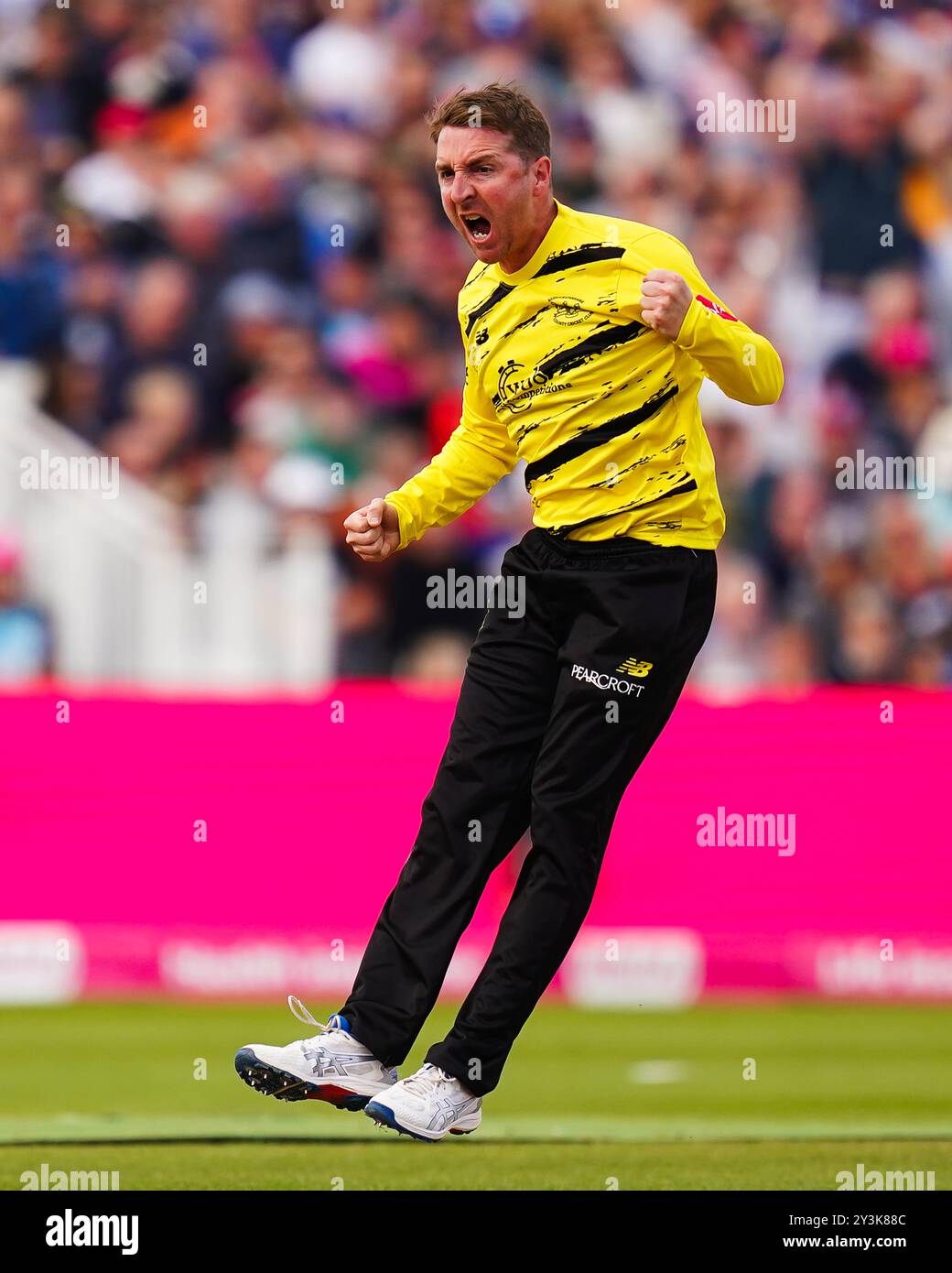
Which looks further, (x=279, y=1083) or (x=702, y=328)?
(x=279, y=1083)

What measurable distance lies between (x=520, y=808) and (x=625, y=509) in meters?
0.85

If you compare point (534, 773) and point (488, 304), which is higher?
point (488, 304)

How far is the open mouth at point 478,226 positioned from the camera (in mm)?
5594

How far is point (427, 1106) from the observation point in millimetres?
5473

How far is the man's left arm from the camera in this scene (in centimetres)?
536

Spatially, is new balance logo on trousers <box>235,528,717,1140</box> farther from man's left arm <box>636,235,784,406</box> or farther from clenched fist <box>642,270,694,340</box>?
clenched fist <box>642,270,694,340</box>

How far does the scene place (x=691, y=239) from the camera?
12320 millimetres

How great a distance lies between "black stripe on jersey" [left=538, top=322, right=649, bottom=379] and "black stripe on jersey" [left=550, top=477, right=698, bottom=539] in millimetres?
385
